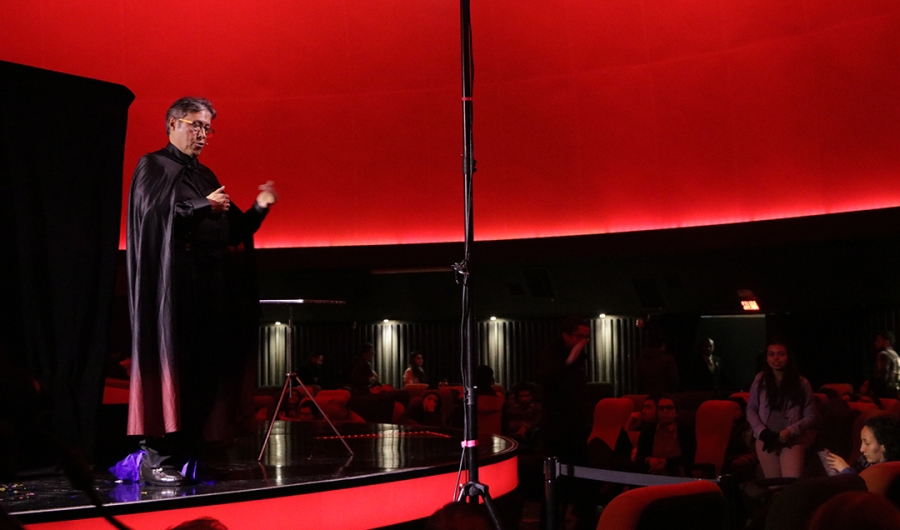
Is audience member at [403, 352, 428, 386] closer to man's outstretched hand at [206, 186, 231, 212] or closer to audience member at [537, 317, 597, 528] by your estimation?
audience member at [537, 317, 597, 528]

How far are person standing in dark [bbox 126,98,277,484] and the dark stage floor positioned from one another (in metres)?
0.29

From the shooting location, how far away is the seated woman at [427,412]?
7848 mm

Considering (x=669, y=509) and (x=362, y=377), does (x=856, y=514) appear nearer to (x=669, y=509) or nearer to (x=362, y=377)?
(x=669, y=509)

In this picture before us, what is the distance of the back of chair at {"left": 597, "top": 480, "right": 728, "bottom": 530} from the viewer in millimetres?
2033

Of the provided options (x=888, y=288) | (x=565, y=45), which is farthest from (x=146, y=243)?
(x=888, y=288)

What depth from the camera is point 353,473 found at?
3.41m

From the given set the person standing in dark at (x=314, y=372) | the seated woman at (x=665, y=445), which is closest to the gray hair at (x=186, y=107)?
the seated woman at (x=665, y=445)

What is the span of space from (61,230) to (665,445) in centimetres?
420

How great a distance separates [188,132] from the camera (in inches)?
136

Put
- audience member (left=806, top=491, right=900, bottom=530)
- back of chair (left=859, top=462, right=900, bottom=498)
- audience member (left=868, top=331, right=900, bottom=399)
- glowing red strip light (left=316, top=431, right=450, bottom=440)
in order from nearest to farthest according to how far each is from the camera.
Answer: audience member (left=806, top=491, right=900, bottom=530) < back of chair (left=859, top=462, right=900, bottom=498) < glowing red strip light (left=316, top=431, right=450, bottom=440) < audience member (left=868, top=331, right=900, bottom=399)

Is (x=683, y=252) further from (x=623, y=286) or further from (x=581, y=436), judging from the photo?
(x=581, y=436)

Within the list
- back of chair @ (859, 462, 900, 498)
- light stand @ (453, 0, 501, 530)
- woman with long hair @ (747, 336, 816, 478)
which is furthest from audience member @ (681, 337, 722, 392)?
back of chair @ (859, 462, 900, 498)

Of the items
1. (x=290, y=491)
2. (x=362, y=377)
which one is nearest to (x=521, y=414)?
(x=362, y=377)

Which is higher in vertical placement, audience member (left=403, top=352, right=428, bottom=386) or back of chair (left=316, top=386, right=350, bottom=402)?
audience member (left=403, top=352, right=428, bottom=386)
